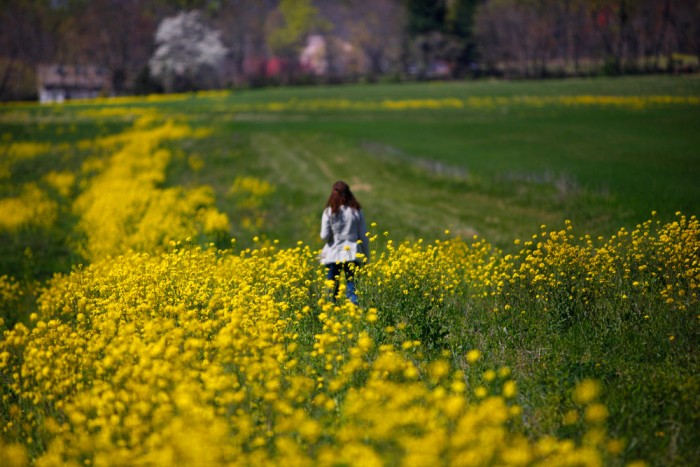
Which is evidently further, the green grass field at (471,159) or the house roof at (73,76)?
the house roof at (73,76)

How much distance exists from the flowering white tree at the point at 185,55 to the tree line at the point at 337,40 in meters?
0.15

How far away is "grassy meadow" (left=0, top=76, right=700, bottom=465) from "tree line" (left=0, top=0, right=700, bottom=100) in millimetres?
55622

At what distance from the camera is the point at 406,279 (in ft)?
27.9

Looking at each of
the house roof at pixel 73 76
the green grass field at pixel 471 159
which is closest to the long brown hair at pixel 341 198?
the green grass field at pixel 471 159

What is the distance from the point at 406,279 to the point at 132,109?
64544 mm

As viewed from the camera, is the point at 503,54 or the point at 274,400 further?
the point at 503,54

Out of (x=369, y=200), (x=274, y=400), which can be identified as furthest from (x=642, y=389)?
(x=369, y=200)

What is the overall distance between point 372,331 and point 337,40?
125 m

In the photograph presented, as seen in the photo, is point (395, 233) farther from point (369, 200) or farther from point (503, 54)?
point (503, 54)

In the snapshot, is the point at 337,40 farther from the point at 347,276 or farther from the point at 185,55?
the point at 347,276

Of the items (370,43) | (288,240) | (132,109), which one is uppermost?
(370,43)

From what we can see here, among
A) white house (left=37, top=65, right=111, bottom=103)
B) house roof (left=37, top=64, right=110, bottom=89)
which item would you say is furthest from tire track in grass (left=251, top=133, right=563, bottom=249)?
white house (left=37, top=65, right=111, bottom=103)

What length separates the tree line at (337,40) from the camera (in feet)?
260

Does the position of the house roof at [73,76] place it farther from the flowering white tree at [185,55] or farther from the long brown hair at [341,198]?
the long brown hair at [341,198]
